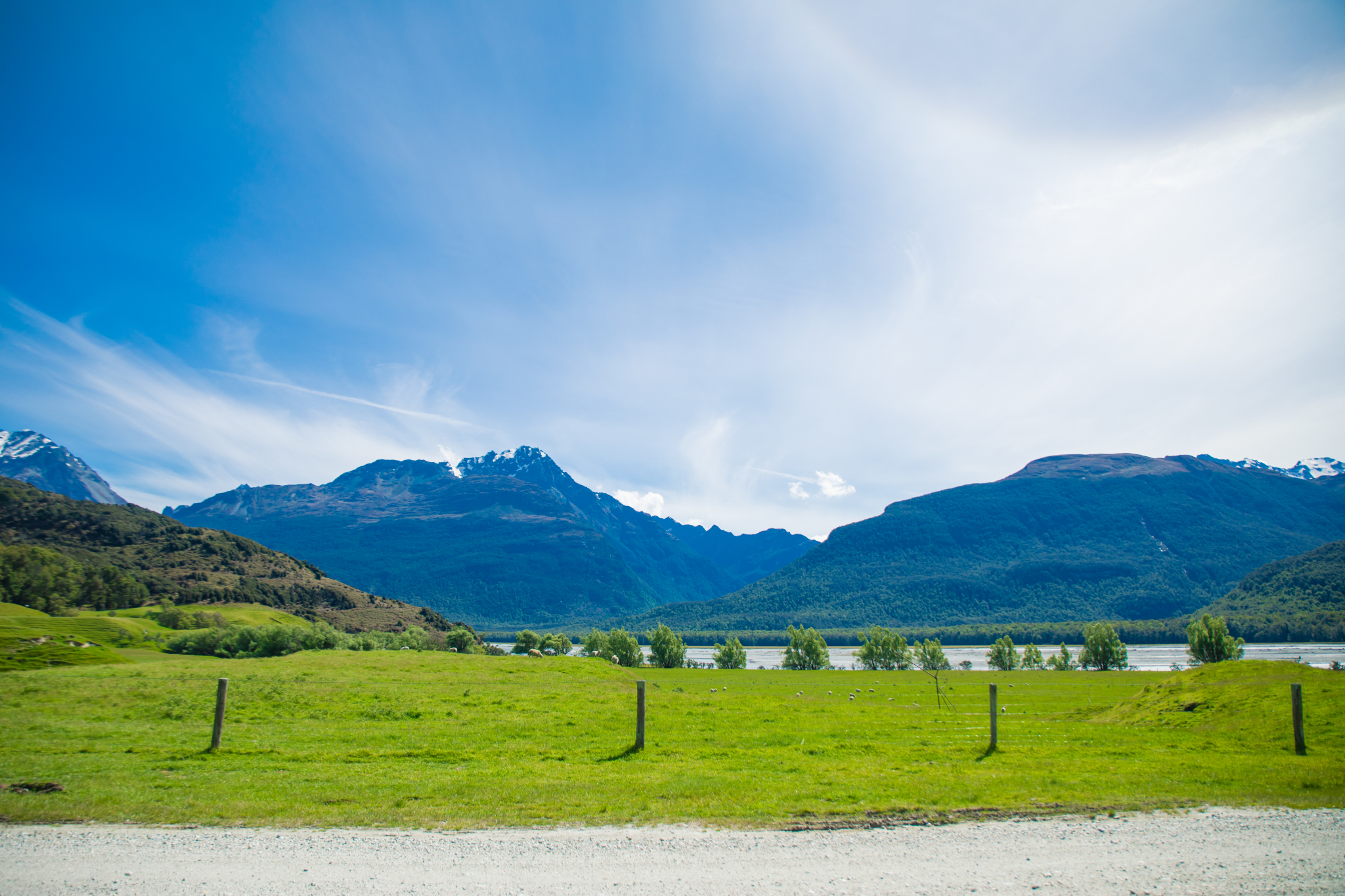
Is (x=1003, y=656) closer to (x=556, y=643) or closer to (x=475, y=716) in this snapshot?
(x=556, y=643)

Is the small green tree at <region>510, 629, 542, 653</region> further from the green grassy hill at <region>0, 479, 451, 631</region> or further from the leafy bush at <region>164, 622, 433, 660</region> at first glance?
the green grassy hill at <region>0, 479, 451, 631</region>

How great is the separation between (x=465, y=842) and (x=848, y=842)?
562cm

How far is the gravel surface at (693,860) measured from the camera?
7379 mm

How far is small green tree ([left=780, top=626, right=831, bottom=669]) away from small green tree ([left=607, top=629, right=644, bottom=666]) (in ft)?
89.0

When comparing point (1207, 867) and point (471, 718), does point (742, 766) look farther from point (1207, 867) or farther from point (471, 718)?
point (471, 718)

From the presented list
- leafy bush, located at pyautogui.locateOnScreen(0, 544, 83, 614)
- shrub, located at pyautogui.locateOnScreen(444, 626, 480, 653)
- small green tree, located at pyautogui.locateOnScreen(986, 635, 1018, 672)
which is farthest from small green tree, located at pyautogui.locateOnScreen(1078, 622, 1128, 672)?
leafy bush, located at pyautogui.locateOnScreen(0, 544, 83, 614)

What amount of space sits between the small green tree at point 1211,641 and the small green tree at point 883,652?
3792cm

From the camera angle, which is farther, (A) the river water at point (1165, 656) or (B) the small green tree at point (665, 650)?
(A) the river water at point (1165, 656)

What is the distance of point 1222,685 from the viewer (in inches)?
811

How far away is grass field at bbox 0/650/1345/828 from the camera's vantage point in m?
10.4

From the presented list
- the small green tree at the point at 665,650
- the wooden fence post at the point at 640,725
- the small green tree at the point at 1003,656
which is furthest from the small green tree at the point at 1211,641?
the wooden fence post at the point at 640,725

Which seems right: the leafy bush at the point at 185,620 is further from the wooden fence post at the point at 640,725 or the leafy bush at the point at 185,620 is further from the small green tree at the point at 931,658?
the small green tree at the point at 931,658

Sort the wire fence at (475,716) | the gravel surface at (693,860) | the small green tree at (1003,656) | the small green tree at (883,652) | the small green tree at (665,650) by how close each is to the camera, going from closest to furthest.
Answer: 1. the gravel surface at (693,860)
2. the wire fence at (475,716)
3. the small green tree at (665,650)
4. the small green tree at (883,652)
5. the small green tree at (1003,656)

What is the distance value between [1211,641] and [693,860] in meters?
101
